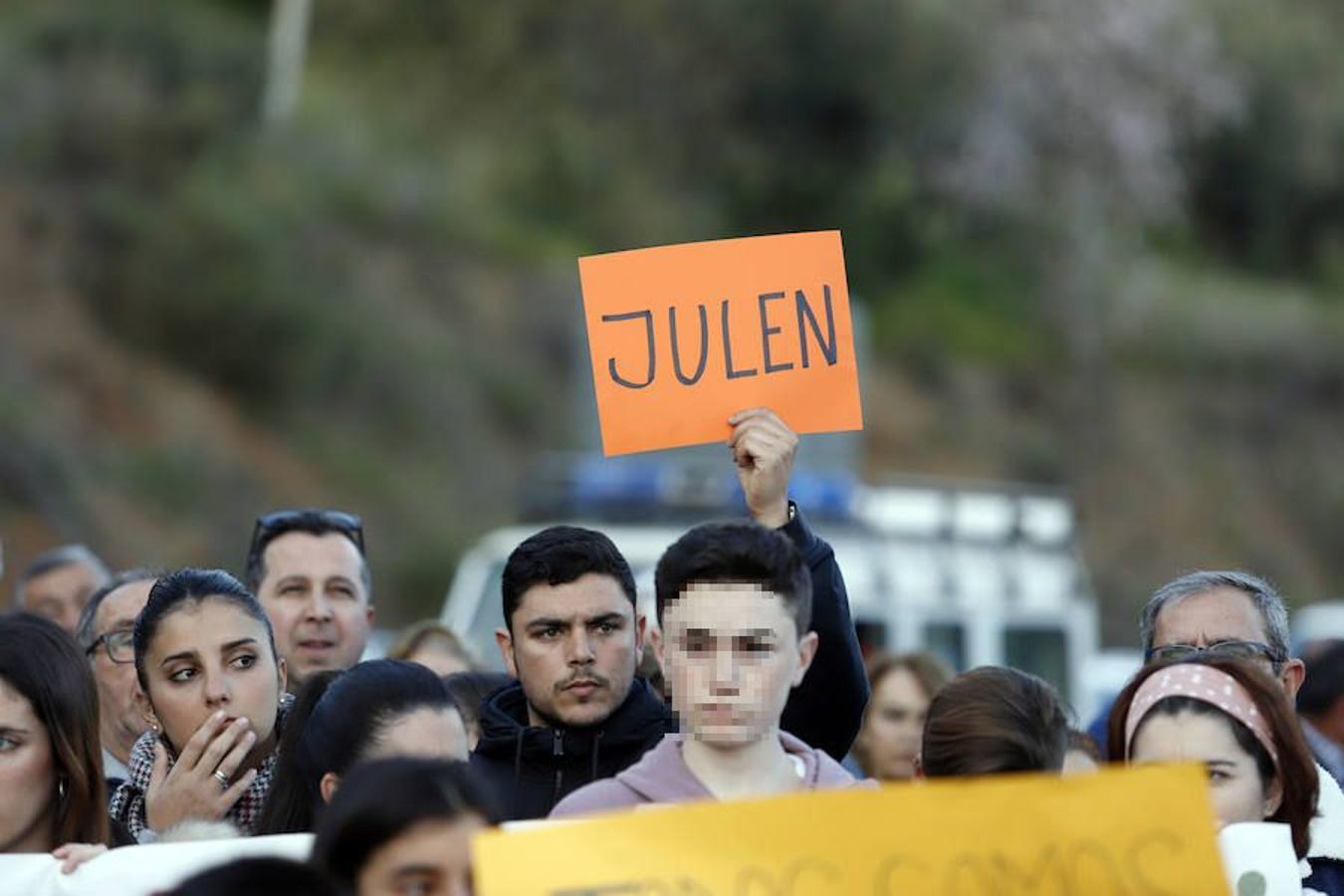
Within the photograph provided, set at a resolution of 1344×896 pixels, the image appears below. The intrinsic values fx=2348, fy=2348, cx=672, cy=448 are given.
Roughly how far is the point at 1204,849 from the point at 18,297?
64.8 feet

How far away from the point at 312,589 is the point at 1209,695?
2.82 meters

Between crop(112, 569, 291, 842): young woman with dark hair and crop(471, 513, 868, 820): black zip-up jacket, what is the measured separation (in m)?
0.48

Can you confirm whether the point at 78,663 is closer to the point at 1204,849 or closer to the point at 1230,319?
the point at 1204,849

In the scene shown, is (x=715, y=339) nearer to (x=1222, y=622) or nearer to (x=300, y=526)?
(x=1222, y=622)

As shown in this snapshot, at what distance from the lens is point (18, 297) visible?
22.0 meters

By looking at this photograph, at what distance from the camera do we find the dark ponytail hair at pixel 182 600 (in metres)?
5.09

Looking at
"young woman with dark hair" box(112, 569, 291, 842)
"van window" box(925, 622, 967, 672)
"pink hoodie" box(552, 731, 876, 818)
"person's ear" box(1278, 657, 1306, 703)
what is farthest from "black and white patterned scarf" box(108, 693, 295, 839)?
"van window" box(925, 622, 967, 672)

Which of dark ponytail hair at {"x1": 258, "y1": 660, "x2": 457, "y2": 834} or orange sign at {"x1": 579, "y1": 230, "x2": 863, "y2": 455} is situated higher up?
orange sign at {"x1": 579, "y1": 230, "x2": 863, "y2": 455}

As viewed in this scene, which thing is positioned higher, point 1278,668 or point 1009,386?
→ point 1009,386

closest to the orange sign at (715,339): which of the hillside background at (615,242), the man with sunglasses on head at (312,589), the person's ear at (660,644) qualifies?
the person's ear at (660,644)

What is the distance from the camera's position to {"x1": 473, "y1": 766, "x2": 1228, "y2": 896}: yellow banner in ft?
11.3

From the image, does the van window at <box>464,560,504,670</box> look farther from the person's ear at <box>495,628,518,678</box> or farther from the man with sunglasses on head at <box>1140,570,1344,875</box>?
the man with sunglasses on head at <box>1140,570,1344,875</box>

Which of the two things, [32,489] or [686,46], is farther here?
[686,46]

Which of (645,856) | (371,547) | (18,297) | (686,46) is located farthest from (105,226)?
(645,856)
